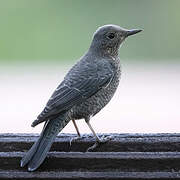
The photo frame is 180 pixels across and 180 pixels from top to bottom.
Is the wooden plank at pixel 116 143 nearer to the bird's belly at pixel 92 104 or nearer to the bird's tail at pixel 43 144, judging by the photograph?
the bird's tail at pixel 43 144

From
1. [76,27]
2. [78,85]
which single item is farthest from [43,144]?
[76,27]

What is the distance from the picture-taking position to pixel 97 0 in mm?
16484

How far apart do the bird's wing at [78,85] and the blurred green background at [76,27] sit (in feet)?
30.4

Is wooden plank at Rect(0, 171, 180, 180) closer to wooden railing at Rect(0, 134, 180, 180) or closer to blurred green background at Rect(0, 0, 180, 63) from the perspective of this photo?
wooden railing at Rect(0, 134, 180, 180)

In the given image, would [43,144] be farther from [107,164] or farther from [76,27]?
[76,27]

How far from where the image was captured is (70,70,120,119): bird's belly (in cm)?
471

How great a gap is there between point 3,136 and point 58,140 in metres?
0.35

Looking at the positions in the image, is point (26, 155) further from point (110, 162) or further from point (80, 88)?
point (80, 88)

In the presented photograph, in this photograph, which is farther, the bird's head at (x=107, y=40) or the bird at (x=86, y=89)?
the bird's head at (x=107, y=40)

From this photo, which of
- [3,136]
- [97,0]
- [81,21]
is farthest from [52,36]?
[3,136]

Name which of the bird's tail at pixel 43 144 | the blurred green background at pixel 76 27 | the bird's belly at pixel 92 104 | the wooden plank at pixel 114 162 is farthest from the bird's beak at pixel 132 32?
the blurred green background at pixel 76 27

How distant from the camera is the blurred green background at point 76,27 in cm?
1477

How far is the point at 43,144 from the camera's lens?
4.03 m

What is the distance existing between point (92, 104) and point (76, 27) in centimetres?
1051
